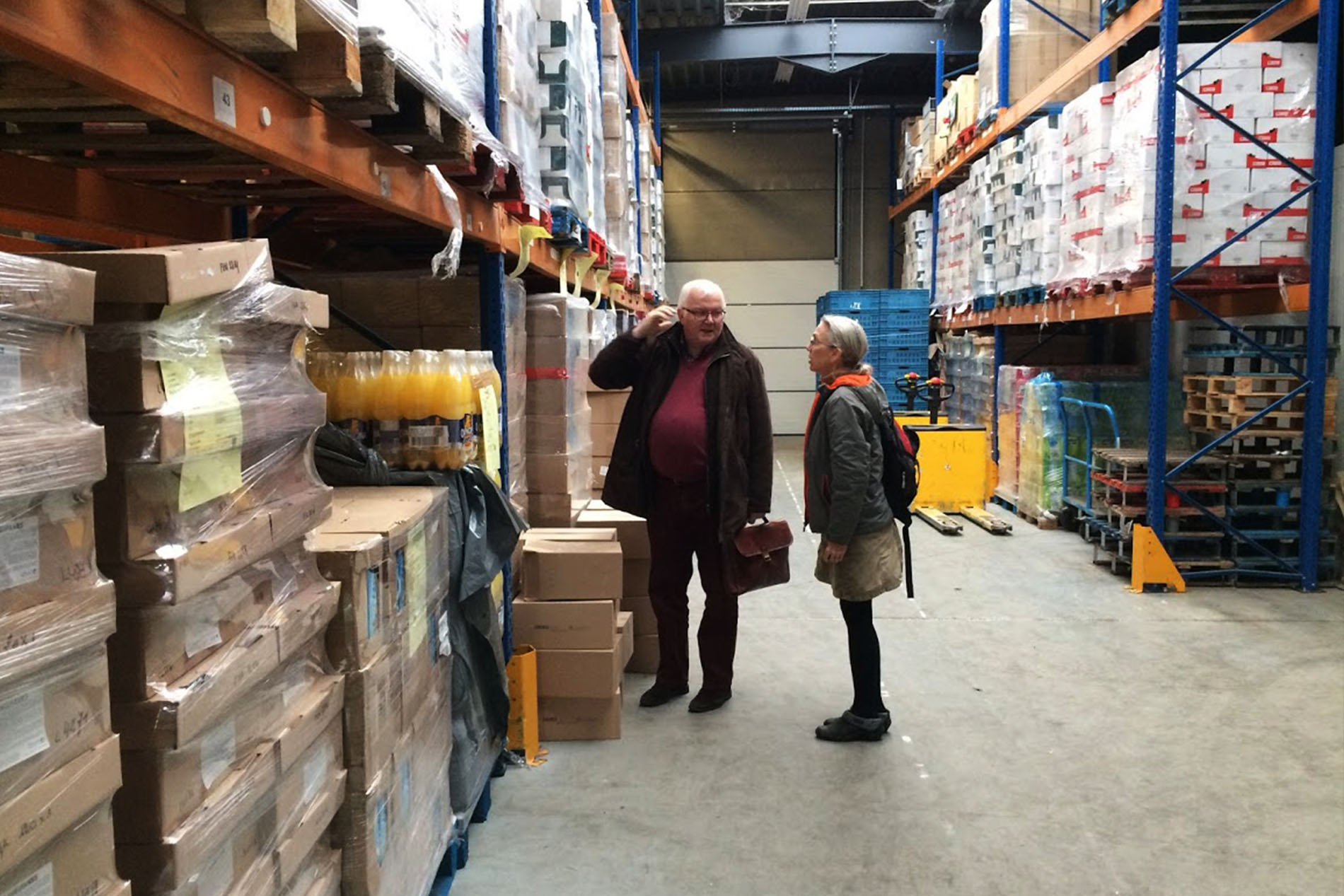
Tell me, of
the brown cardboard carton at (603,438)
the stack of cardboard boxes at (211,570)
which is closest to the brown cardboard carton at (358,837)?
the stack of cardboard boxes at (211,570)

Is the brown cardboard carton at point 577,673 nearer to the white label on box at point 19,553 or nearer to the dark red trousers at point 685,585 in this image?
the dark red trousers at point 685,585

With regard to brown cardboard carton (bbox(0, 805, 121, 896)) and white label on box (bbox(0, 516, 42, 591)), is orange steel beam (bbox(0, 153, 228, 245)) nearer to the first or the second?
white label on box (bbox(0, 516, 42, 591))

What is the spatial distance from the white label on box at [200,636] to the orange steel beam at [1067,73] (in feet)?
23.7

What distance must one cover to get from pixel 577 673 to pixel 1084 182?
5.76 meters

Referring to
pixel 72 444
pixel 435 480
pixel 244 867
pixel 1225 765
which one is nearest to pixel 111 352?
pixel 72 444

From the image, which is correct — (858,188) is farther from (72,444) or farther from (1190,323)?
(72,444)

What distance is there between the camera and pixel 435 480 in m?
3.04

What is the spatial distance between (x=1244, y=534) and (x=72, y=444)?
7.38 m

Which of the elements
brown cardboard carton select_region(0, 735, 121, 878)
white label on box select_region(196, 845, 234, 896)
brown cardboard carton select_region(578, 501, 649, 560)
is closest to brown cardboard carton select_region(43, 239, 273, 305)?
brown cardboard carton select_region(0, 735, 121, 878)

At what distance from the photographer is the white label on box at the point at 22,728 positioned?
1.09 m

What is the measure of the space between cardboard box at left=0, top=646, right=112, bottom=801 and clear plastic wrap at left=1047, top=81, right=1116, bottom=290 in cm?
757

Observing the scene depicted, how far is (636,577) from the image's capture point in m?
5.07

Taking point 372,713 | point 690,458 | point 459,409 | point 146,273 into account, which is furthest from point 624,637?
point 146,273

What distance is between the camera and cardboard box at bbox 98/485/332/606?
4.68 ft
